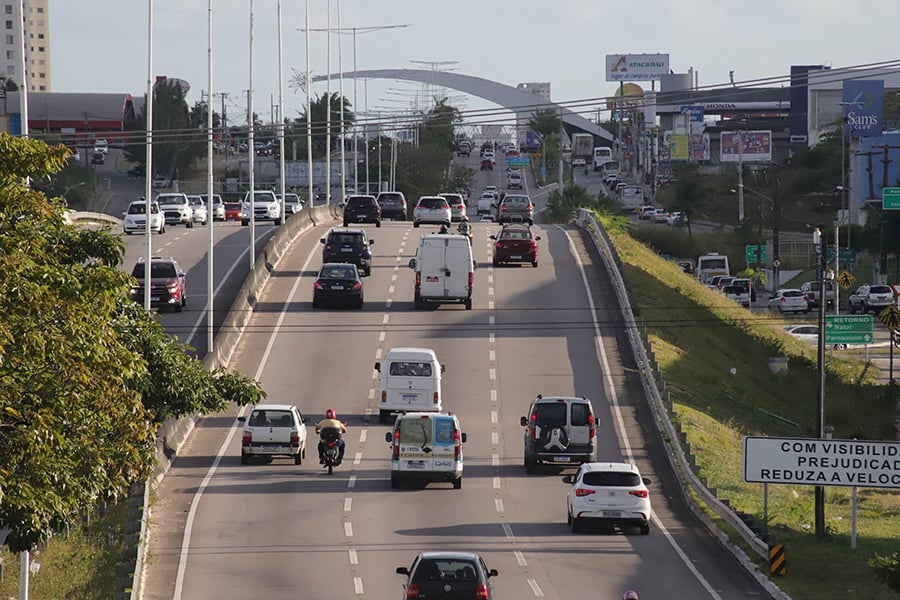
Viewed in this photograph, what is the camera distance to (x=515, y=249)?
222 ft

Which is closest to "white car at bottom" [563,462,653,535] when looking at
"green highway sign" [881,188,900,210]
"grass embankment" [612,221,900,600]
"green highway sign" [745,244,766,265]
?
"grass embankment" [612,221,900,600]

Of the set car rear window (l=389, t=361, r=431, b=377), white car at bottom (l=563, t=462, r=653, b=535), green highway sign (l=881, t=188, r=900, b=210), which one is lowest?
white car at bottom (l=563, t=462, r=653, b=535)

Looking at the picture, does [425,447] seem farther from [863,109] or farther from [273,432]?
[863,109]

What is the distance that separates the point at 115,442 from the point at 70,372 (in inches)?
98.7

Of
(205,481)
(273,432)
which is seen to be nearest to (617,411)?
(273,432)

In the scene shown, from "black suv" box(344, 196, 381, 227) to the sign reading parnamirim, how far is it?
2085 inches

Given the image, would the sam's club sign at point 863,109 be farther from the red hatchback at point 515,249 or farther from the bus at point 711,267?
the red hatchback at point 515,249

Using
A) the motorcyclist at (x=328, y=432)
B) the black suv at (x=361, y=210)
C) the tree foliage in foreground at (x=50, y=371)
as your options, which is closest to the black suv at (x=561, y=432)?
the motorcyclist at (x=328, y=432)

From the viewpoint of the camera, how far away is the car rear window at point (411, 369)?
41719 millimetres

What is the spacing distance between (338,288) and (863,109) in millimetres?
87163

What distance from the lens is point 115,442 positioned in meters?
20.7

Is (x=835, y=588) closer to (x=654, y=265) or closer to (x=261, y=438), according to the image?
(x=261, y=438)

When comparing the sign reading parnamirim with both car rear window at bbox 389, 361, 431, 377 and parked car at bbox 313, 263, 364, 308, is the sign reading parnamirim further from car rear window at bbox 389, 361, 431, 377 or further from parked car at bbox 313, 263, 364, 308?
parked car at bbox 313, 263, 364, 308

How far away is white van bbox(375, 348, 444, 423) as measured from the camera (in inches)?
1641
